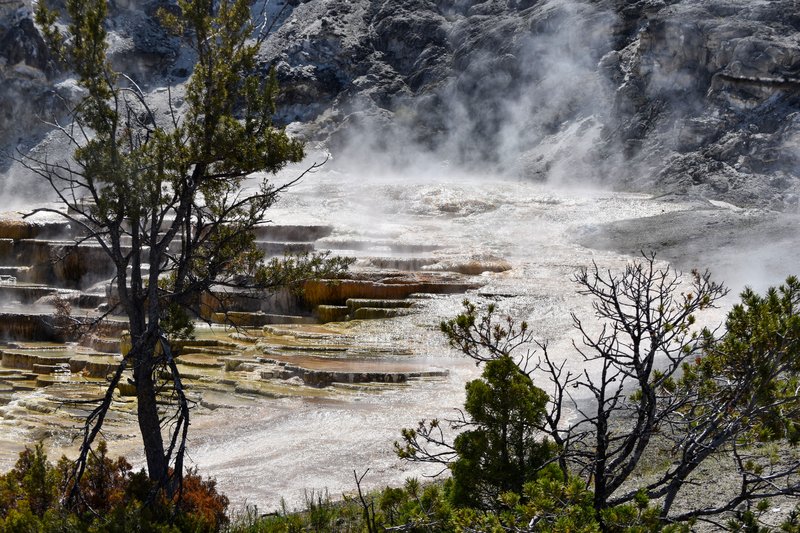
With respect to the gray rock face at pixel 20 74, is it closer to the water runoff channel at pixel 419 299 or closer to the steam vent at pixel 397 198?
the steam vent at pixel 397 198

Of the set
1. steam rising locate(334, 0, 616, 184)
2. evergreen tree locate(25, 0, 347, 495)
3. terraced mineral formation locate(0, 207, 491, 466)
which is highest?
steam rising locate(334, 0, 616, 184)

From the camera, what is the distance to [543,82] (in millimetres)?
33375

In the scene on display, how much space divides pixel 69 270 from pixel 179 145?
60.4 feet

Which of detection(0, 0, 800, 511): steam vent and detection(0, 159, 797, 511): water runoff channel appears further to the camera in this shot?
detection(0, 0, 800, 511): steam vent

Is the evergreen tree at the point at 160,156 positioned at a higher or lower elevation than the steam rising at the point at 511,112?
lower

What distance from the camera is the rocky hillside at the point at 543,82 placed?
24375mm

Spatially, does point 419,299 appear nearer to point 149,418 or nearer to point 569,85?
point 149,418

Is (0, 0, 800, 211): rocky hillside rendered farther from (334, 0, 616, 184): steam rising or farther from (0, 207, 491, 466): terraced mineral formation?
(0, 207, 491, 466): terraced mineral formation

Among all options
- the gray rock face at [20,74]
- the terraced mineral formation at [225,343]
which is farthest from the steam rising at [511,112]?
the gray rock face at [20,74]

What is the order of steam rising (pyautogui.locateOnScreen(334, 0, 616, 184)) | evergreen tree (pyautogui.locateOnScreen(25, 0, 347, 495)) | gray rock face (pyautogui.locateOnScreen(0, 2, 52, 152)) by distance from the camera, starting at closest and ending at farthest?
evergreen tree (pyautogui.locateOnScreen(25, 0, 347, 495))
steam rising (pyautogui.locateOnScreen(334, 0, 616, 184))
gray rock face (pyautogui.locateOnScreen(0, 2, 52, 152))

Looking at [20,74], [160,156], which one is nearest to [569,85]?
[20,74]

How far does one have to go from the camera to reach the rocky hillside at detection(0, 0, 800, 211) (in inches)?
960

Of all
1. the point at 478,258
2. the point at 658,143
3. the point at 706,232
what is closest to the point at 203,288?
the point at 478,258

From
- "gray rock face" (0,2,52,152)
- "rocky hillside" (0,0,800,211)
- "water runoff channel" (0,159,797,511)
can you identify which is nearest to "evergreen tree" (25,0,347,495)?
"water runoff channel" (0,159,797,511)
